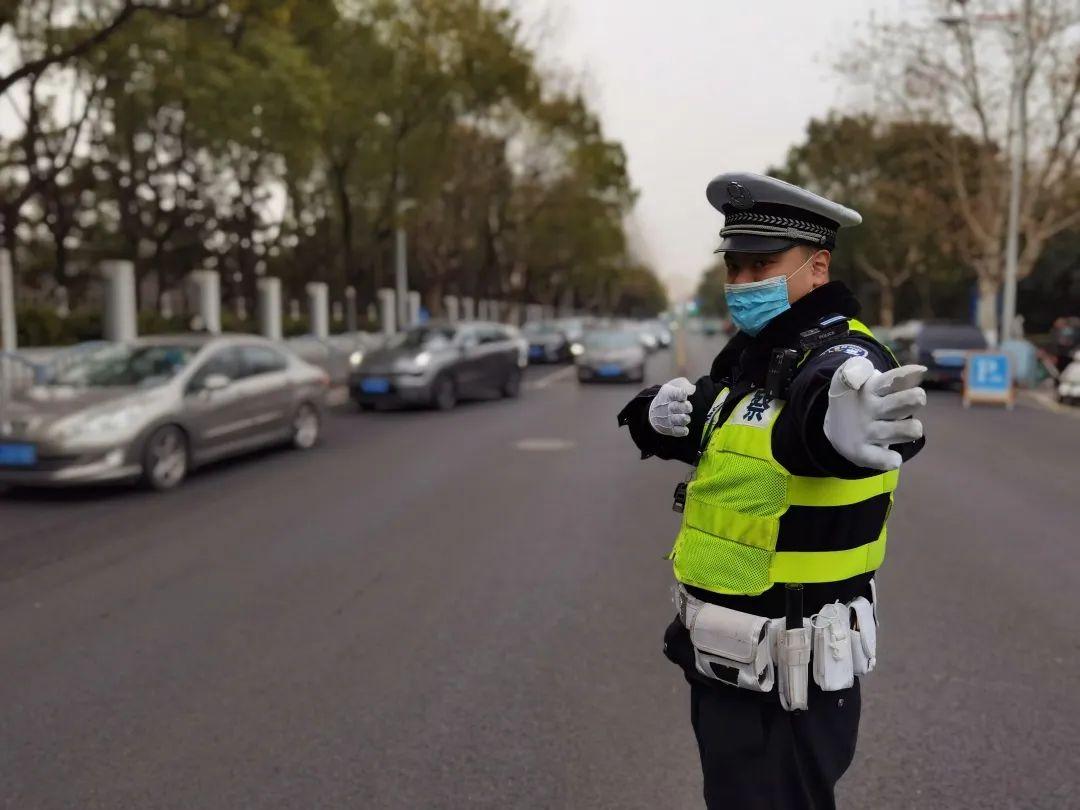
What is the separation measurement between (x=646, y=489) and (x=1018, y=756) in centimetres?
563

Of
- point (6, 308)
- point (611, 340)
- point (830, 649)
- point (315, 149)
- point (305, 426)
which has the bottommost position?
point (305, 426)

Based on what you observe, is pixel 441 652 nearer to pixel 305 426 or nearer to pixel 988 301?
pixel 305 426

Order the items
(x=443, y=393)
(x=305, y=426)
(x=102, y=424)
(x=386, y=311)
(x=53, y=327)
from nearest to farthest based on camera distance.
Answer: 1. (x=102, y=424)
2. (x=305, y=426)
3. (x=443, y=393)
4. (x=53, y=327)
5. (x=386, y=311)

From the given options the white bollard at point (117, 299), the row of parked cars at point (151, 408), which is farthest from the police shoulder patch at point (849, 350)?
the white bollard at point (117, 299)

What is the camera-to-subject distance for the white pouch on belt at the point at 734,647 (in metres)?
1.98

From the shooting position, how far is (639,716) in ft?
12.6

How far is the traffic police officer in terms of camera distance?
1943mm

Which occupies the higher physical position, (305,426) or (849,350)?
(849,350)

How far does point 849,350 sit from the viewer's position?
1898 millimetres

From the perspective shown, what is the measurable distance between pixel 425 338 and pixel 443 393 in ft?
4.48

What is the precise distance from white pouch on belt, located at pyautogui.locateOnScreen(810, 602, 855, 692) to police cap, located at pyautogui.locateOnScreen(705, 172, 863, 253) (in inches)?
29.7

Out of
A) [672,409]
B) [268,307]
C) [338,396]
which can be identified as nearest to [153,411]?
[672,409]

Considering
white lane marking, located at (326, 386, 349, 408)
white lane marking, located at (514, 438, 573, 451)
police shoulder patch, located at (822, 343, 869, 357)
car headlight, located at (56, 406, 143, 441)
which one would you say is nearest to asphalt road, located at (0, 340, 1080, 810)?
car headlight, located at (56, 406, 143, 441)

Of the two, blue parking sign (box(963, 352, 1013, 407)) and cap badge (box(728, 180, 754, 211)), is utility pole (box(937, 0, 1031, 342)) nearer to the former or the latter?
blue parking sign (box(963, 352, 1013, 407))
